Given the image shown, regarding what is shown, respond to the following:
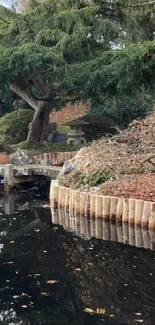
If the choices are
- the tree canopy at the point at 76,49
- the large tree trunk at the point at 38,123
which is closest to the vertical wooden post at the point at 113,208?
the tree canopy at the point at 76,49

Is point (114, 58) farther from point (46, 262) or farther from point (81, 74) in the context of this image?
point (46, 262)

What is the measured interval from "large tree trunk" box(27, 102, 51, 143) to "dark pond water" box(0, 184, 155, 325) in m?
5.53

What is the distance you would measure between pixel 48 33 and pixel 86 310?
8.66 metres

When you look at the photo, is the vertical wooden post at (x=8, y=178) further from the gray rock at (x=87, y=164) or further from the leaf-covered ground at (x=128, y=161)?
the gray rock at (x=87, y=164)

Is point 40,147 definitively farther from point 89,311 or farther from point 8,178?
point 89,311

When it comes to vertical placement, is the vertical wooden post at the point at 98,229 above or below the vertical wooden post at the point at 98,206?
below

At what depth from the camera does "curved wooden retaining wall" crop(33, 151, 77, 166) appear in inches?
492

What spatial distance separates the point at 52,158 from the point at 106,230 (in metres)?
5.91

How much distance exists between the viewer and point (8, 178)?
11477 mm

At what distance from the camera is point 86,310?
458cm

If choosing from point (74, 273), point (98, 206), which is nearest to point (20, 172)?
point (98, 206)

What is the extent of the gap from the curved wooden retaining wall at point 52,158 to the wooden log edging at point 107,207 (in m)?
3.56

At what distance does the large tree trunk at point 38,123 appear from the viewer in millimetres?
13656

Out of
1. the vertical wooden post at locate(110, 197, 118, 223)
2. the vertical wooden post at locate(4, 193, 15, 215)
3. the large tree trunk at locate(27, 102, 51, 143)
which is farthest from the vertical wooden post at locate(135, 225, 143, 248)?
the large tree trunk at locate(27, 102, 51, 143)
